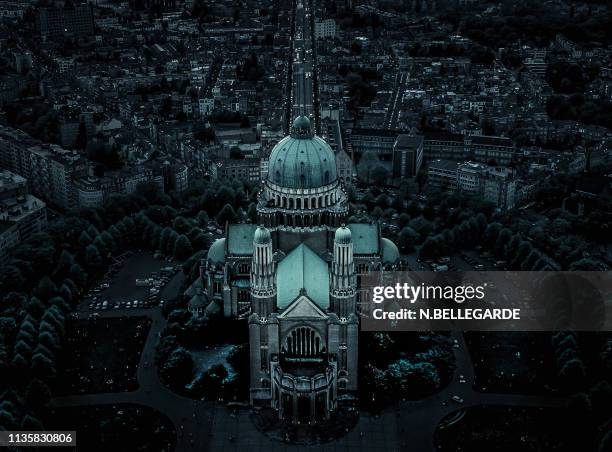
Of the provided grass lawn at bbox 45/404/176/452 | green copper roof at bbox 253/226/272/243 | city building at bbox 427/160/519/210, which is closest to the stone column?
grass lawn at bbox 45/404/176/452

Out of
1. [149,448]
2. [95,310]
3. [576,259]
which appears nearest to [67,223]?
[95,310]

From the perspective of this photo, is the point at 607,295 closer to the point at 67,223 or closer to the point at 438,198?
the point at 438,198

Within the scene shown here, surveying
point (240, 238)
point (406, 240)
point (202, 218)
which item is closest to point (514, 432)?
point (240, 238)

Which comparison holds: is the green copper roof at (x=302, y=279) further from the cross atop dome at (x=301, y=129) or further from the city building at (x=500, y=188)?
the city building at (x=500, y=188)

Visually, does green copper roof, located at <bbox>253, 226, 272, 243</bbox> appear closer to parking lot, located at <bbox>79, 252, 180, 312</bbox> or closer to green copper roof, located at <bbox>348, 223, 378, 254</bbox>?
green copper roof, located at <bbox>348, 223, 378, 254</bbox>

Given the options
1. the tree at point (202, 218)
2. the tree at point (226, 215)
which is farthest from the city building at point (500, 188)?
the tree at point (202, 218)

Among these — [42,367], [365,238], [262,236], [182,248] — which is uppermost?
[262,236]

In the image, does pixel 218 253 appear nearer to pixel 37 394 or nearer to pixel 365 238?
pixel 365 238

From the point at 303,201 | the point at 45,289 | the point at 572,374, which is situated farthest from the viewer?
the point at 45,289
